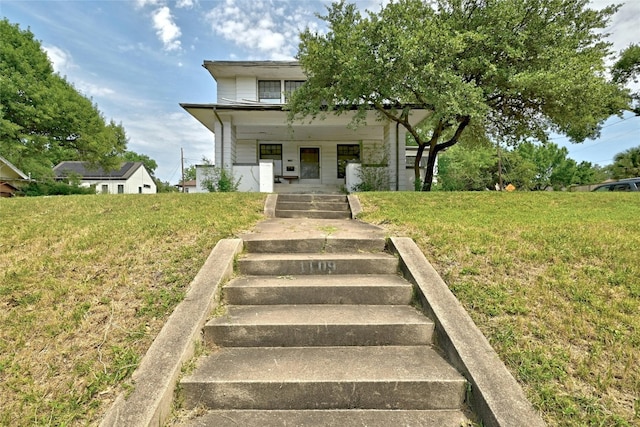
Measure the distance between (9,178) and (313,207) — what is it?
2387cm

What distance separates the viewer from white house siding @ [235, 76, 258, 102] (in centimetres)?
1480

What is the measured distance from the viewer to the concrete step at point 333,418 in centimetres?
188

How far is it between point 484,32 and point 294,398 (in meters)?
10.5

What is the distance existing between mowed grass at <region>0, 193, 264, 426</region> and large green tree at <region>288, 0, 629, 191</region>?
619 cm

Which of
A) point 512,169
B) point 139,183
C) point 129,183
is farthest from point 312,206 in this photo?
point 139,183

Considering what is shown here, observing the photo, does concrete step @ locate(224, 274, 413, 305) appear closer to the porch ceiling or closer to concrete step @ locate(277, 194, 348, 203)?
concrete step @ locate(277, 194, 348, 203)

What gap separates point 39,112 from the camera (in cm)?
1502

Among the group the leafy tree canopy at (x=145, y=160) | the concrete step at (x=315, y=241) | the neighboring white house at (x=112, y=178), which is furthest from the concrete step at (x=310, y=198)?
the leafy tree canopy at (x=145, y=160)

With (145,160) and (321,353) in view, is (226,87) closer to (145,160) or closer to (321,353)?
(321,353)

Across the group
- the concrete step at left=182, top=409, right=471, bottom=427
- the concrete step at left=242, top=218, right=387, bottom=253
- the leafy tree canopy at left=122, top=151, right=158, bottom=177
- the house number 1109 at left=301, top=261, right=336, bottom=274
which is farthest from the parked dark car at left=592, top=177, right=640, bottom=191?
the leafy tree canopy at left=122, top=151, right=158, bottom=177

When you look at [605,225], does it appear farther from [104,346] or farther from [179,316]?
[104,346]

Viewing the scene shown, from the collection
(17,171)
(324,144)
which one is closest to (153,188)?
(17,171)

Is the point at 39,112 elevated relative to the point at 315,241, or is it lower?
elevated

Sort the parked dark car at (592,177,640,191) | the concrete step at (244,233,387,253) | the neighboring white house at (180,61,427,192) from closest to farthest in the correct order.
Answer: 1. the concrete step at (244,233,387,253)
2. the neighboring white house at (180,61,427,192)
3. the parked dark car at (592,177,640,191)
